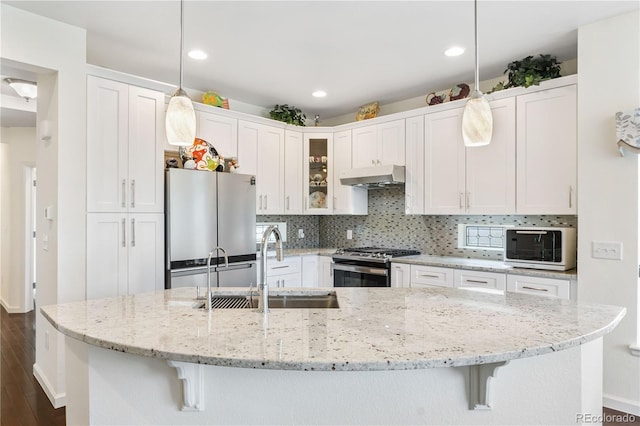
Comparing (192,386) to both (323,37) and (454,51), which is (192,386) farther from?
(454,51)

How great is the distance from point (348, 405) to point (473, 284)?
2211 mm

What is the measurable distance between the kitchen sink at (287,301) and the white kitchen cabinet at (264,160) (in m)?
2.17

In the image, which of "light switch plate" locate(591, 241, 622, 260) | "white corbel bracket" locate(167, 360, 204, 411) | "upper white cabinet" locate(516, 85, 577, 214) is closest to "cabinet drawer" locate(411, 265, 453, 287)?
"upper white cabinet" locate(516, 85, 577, 214)

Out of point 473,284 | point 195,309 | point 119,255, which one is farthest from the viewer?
point 473,284

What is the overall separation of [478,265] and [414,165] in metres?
1.17

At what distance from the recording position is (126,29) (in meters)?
2.79

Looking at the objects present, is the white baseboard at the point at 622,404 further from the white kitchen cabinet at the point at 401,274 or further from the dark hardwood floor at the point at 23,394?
the white kitchen cabinet at the point at 401,274

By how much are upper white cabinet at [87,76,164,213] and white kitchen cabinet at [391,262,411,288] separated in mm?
2114

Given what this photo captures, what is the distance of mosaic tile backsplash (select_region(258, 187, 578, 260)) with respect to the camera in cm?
372

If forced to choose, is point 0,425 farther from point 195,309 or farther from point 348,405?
point 348,405

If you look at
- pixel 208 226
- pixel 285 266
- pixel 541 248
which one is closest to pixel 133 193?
pixel 208 226

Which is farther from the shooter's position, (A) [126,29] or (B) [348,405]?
(A) [126,29]

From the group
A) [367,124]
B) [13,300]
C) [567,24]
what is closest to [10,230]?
[13,300]

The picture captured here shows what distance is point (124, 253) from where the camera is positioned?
116 inches
